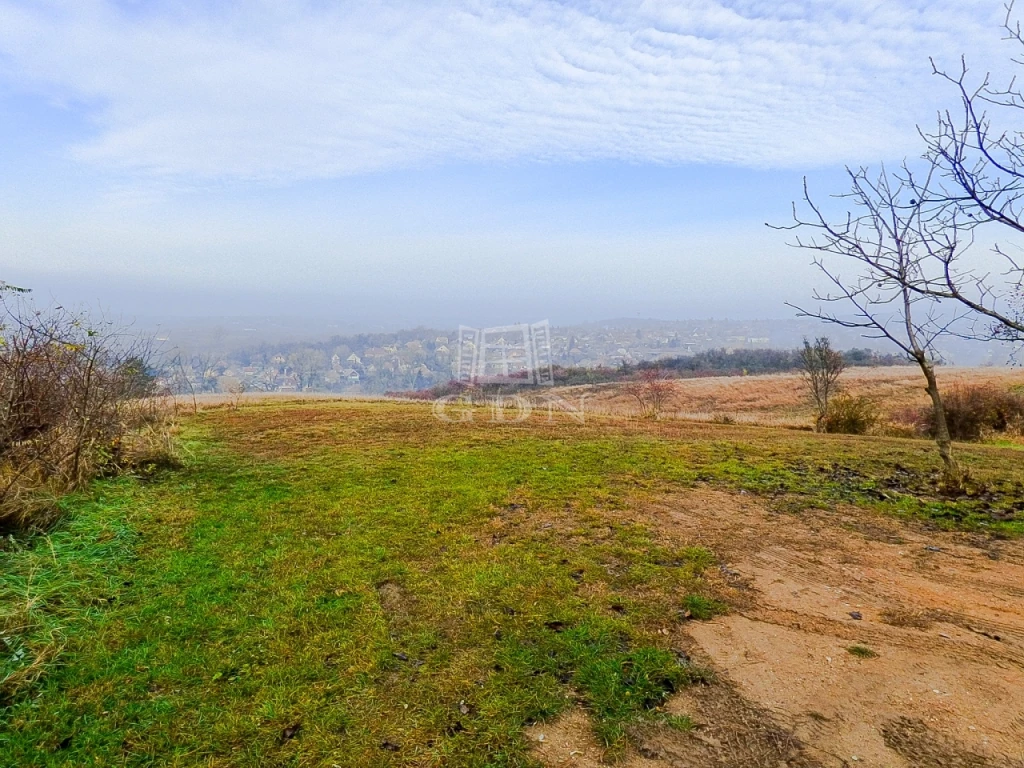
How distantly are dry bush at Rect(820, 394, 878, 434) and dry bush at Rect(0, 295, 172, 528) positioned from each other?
1428 centimetres

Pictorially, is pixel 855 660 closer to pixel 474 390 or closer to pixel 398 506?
pixel 398 506

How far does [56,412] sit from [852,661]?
23.1 ft

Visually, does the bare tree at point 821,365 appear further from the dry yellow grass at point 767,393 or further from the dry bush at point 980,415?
the dry yellow grass at point 767,393

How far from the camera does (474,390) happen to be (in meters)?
21.2

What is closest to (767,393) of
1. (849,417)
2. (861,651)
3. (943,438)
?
(849,417)

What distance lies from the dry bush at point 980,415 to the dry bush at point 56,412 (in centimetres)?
1720

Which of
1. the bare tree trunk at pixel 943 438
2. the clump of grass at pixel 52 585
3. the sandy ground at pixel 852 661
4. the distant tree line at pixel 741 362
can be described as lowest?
the sandy ground at pixel 852 661

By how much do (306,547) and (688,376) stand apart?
31664 mm

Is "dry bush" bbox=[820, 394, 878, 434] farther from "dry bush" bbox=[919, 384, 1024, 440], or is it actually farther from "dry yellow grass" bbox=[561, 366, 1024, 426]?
"dry yellow grass" bbox=[561, 366, 1024, 426]

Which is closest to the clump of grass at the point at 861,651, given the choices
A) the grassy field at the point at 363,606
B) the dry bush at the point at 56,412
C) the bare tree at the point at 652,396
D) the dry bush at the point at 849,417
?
the grassy field at the point at 363,606

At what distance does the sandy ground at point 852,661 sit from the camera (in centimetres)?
215

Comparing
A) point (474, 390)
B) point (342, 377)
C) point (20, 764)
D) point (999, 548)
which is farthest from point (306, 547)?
point (342, 377)

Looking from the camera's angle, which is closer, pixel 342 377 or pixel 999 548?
pixel 999 548

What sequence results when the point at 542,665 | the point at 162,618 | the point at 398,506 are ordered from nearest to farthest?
the point at 542,665, the point at 162,618, the point at 398,506
